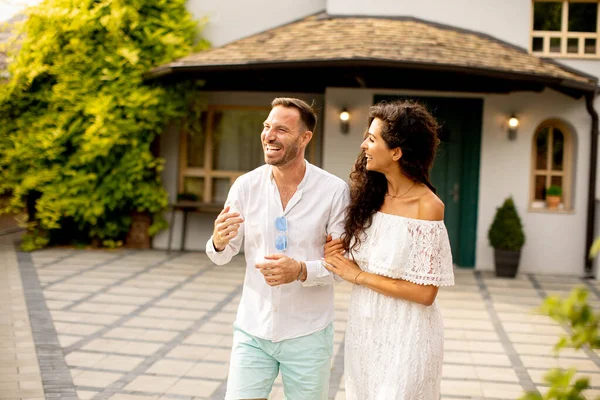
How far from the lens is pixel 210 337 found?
277 inches

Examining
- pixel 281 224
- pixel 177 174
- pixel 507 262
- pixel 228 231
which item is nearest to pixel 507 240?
pixel 507 262

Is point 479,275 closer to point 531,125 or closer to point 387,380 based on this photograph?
point 531,125

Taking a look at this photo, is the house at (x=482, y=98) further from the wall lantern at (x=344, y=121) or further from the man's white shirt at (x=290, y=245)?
the man's white shirt at (x=290, y=245)

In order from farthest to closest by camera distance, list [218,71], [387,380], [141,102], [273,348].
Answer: [141,102] → [218,71] → [273,348] → [387,380]

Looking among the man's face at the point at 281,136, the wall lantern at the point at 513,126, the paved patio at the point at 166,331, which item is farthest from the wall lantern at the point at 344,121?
the man's face at the point at 281,136

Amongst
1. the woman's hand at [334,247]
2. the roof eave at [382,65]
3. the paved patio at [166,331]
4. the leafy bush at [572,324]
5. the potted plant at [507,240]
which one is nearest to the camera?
the leafy bush at [572,324]

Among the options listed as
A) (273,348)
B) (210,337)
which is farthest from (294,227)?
(210,337)

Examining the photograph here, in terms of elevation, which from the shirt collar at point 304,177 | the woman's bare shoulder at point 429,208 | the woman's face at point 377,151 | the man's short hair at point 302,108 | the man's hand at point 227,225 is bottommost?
the man's hand at point 227,225

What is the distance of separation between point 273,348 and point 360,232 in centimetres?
62

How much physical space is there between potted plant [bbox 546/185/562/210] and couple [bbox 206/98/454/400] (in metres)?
8.69

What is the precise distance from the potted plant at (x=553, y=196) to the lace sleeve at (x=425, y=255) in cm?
885

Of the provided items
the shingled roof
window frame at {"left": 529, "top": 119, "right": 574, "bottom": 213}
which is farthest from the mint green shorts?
window frame at {"left": 529, "top": 119, "right": 574, "bottom": 213}

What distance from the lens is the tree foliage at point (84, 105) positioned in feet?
37.7

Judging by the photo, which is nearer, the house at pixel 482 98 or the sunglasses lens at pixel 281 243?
the sunglasses lens at pixel 281 243
